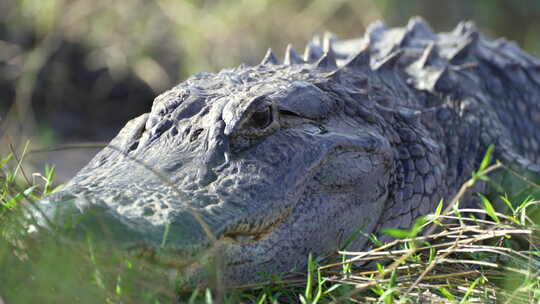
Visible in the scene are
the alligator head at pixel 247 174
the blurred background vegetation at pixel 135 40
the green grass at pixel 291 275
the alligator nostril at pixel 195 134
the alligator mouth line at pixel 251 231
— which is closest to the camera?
the green grass at pixel 291 275

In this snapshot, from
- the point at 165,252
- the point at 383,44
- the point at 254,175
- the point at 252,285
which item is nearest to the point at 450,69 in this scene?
Result: the point at 383,44

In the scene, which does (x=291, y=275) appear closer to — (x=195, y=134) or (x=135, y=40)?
(x=195, y=134)

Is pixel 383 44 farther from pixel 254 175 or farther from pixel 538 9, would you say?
pixel 538 9

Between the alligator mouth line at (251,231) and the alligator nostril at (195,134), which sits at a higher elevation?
the alligator nostril at (195,134)

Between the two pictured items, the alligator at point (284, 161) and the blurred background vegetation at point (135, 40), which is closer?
the alligator at point (284, 161)

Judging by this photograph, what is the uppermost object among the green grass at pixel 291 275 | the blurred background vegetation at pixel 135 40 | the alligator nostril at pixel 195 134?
Result: the blurred background vegetation at pixel 135 40

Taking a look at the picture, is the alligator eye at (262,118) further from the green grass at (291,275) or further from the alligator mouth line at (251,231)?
the green grass at (291,275)

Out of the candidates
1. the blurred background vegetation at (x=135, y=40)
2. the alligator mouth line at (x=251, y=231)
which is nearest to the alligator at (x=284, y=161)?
the alligator mouth line at (x=251, y=231)

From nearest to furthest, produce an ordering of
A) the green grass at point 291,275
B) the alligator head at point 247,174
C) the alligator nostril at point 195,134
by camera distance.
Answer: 1. the green grass at point 291,275
2. the alligator head at point 247,174
3. the alligator nostril at point 195,134
